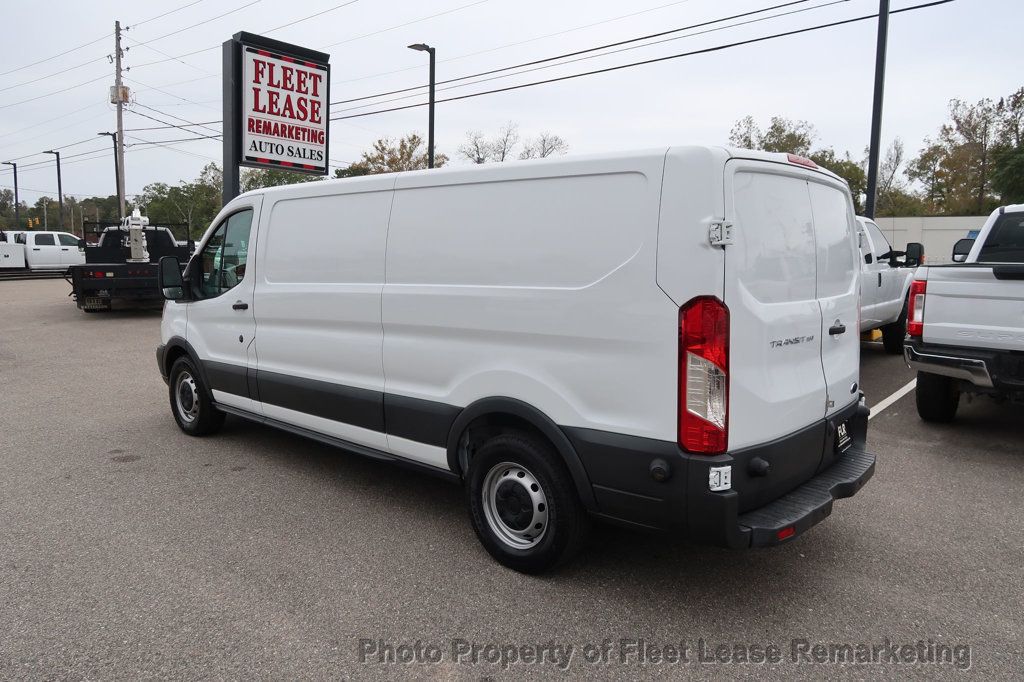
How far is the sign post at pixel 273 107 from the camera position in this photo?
33.0 feet

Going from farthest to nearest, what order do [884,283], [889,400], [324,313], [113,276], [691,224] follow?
[113,276] → [884,283] → [889,400] → [324,313] → [691,224]

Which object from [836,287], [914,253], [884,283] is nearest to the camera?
[836,287]

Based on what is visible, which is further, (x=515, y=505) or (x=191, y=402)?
(x=191, y=402)

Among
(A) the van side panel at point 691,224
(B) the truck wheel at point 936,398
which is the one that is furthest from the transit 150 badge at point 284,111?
(B) the truck wheel at point 936,398

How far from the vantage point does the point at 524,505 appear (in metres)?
3.64

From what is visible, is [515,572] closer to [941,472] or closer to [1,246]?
[941,472]

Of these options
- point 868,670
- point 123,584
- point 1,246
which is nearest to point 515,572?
point 868,670

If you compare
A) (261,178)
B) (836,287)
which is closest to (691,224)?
(836,287)

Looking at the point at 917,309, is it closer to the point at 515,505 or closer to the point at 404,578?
the point at 515,505

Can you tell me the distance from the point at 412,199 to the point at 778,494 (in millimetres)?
2510

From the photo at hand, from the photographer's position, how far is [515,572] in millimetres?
3689

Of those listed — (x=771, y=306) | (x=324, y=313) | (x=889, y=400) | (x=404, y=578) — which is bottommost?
(x=404, y=578)

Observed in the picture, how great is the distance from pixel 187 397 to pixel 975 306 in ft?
21.8

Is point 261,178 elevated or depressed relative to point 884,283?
elevated
